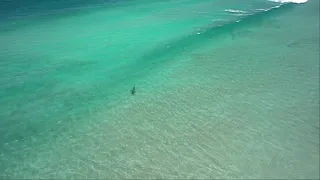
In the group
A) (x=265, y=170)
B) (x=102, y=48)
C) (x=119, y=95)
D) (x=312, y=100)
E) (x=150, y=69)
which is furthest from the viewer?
(x=102, y=48)

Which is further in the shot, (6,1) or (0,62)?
(6,1)

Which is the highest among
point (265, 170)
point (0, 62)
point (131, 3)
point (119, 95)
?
point (131, 3)

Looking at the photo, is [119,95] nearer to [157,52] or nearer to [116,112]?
[116,112]

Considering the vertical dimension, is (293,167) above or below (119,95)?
below

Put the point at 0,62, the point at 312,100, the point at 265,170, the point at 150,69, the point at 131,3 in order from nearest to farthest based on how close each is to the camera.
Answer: the point at 265,170 → the point at 312,100 → the point at 150,69 → the point at 0,62 → the point at 131,3

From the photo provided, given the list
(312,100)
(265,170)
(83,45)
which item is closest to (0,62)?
(83,45)

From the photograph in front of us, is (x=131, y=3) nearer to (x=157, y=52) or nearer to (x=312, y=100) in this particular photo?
(x=157, y=52)

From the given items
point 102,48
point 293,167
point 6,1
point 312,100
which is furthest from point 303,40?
point 6,1
